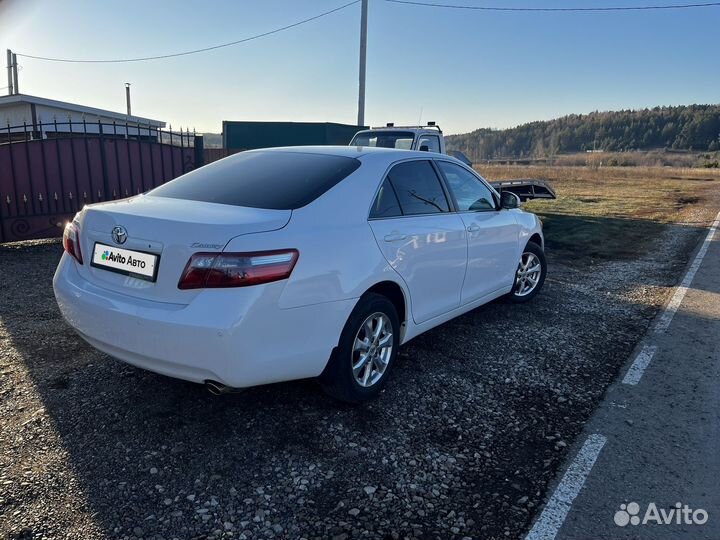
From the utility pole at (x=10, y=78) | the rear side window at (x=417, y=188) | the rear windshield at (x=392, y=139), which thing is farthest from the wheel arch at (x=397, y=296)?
the utility pole at (x=10, y=78)

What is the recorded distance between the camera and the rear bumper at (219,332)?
2.65m

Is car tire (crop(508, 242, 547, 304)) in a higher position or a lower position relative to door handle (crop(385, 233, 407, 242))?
lower

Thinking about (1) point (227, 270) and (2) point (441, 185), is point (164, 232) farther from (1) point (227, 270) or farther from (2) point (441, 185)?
(2) point (441, 185)

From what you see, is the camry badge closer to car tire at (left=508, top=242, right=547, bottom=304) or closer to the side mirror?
the side mirror

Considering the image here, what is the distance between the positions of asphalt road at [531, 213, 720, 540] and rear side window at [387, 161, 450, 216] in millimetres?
1833

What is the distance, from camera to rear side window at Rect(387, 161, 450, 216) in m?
3.82

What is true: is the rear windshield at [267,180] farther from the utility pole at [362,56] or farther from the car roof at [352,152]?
the utility pole at [362,56]

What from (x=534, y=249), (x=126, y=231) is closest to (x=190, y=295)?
(x=126, y=231)

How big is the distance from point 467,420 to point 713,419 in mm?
1604

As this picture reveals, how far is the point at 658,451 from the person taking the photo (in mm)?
3098

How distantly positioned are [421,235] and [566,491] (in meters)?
1.85

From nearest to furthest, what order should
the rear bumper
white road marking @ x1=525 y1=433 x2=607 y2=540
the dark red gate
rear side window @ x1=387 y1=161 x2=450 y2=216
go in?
white road marking @ x1=525 y1=433 x2=607 y2=540, the rear bumper, rear side window @ x1=387 y1=161 x2=450 y2=216, the dark red gate

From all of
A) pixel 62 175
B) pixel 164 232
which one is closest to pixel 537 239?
pixel 164 232

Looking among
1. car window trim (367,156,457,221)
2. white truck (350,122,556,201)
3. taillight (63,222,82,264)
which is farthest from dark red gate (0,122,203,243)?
car window trim (367,156,457,221)
